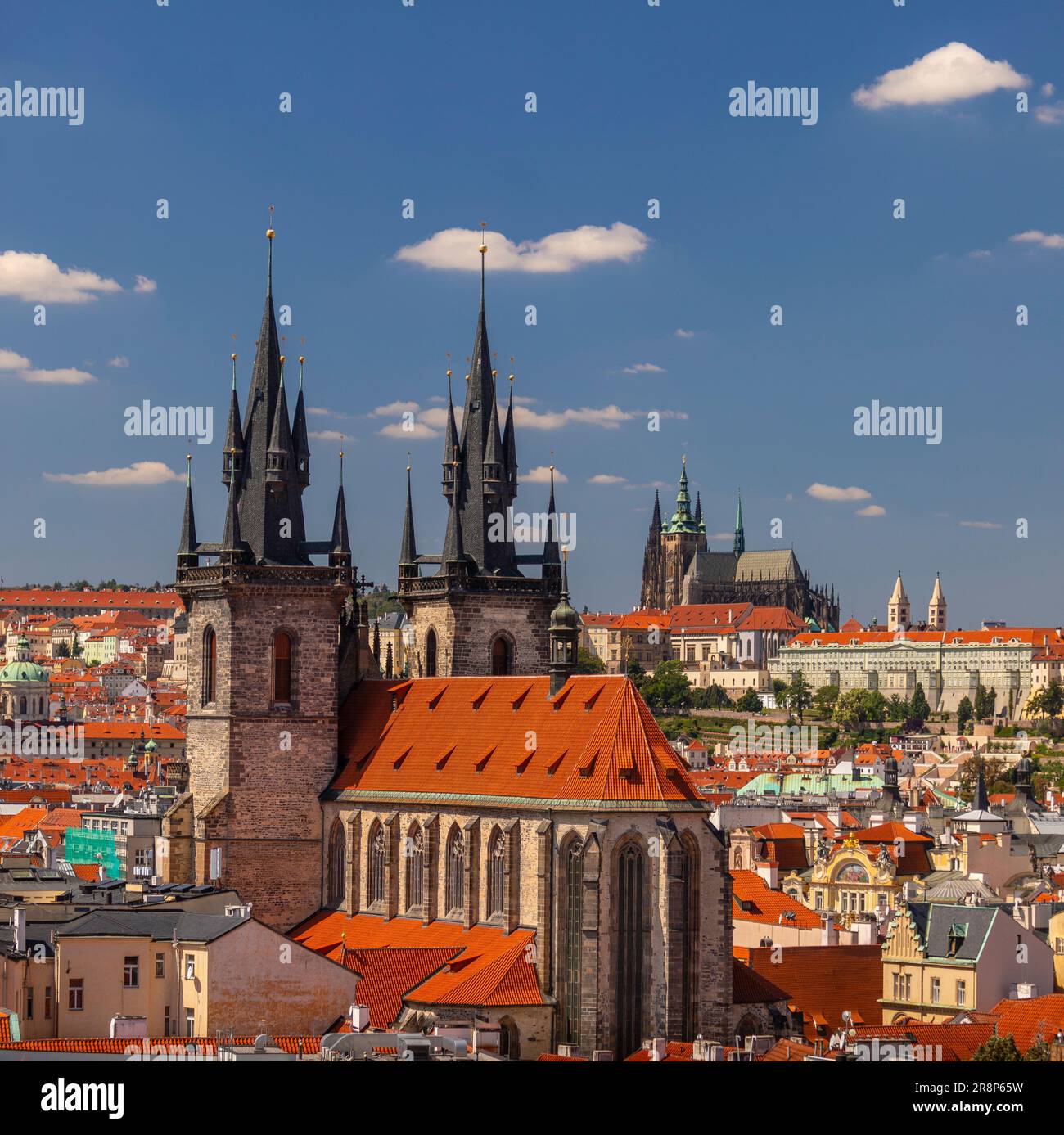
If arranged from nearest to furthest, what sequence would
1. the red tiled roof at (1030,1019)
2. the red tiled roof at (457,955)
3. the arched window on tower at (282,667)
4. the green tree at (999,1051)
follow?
1. the green tree at (999,1051)
2. the red tiled roof at (1030,1019)
3. the red tiled roof at (457,955)
4. the arched window on tower at (282,667)

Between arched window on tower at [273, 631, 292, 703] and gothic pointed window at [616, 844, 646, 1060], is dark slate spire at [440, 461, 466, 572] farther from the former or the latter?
gothic pointed window at [616, 844, 646, 1060]

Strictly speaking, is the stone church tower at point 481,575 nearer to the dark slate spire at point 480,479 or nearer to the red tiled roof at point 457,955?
the dark slate spire at point 480,479

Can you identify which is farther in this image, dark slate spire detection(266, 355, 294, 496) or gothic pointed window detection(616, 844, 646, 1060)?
dark slate spire detection(266, 355, 294, 496)

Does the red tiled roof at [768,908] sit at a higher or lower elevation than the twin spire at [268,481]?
lower

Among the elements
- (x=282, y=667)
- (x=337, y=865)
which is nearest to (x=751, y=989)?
(x=337, y=865)

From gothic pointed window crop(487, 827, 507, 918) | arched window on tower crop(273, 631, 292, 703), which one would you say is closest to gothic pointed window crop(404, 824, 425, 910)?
gothic pointed window crop(487, 827, 507, 918)

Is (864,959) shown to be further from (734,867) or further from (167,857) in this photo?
(734,867)

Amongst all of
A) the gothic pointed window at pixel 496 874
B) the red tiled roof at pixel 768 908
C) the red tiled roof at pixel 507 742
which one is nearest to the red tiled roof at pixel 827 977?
the gothic pointed window at pixel 496 874
